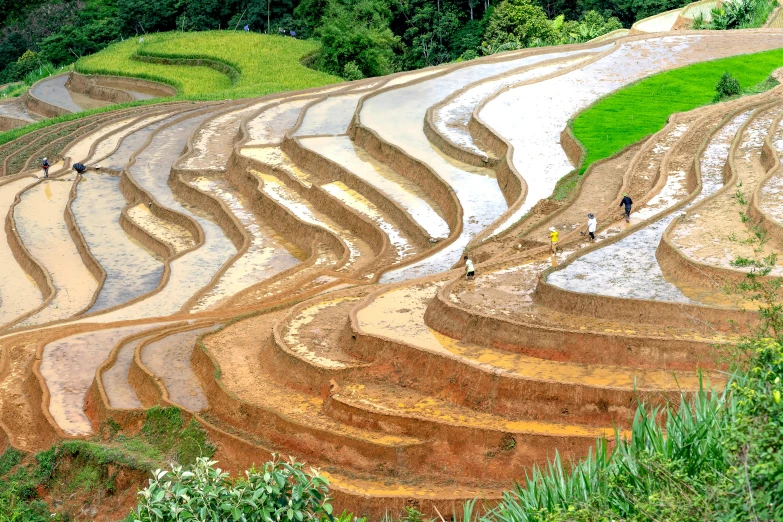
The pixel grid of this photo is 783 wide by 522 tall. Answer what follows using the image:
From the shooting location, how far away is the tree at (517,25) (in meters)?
55.4

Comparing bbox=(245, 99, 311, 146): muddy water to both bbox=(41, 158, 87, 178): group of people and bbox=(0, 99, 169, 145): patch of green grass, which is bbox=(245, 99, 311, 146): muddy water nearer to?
bbox=(41, 158, 87, 178): group of people

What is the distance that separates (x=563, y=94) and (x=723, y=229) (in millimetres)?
16741

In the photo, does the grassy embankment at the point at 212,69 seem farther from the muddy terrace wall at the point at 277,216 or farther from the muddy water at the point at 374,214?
the muddy water at the point at 374,214

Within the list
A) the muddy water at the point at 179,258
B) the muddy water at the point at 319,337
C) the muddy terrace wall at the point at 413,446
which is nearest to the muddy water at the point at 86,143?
the muddy water at the point at 179,258

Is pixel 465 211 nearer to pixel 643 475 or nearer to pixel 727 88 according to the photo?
pixel 727 88

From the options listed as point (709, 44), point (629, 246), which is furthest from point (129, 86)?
point (629, 246)

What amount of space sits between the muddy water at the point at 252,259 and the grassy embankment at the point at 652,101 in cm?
649

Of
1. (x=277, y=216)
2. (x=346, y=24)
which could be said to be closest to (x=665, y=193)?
(x=277, y=216)

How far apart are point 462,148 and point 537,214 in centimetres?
657

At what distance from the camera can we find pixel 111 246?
101 feet

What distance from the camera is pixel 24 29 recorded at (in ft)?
241

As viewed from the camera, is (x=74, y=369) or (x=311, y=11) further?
(x=311, y=11)

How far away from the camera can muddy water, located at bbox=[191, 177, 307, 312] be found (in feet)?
81.8

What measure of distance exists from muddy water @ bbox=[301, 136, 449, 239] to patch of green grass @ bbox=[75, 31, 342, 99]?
14.5 meters
